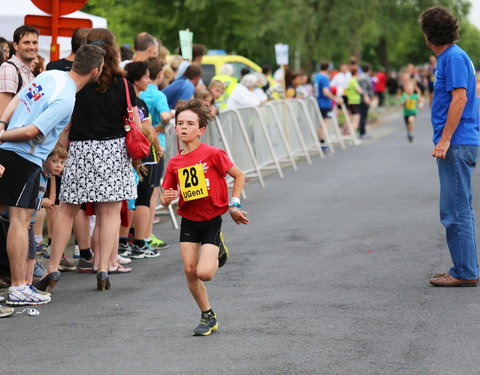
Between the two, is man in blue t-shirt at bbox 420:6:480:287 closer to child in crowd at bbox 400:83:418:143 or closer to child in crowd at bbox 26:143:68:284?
child in crowd at bbox 26:143:68:284

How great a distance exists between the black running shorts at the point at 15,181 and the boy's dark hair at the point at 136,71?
186 centimetres

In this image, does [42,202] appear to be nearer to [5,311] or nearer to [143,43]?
[5,311]

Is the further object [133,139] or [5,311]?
[133,139]

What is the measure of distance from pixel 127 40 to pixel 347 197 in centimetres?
992

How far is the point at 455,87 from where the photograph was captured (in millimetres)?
8070

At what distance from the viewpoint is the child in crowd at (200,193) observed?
267 inches

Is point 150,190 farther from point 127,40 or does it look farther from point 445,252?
point 127,40

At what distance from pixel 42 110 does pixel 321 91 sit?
16.2m

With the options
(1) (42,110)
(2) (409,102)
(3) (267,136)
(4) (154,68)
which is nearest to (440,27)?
(1) (42,110)

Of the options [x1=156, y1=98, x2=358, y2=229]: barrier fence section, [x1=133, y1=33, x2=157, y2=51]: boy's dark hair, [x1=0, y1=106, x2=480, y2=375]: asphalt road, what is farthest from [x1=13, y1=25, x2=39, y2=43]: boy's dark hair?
[x1=156, y1=98, x2=358, y2=229]: barrier fence section

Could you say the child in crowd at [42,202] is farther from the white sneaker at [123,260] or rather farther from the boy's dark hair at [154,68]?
the boy's dark hair at [154,68]

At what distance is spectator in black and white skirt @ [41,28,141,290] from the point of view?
27.8 feet

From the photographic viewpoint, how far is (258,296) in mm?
8055

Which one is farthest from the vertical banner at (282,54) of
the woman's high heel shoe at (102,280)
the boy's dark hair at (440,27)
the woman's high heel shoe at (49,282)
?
the woman's high heel shoe at (49,282)
